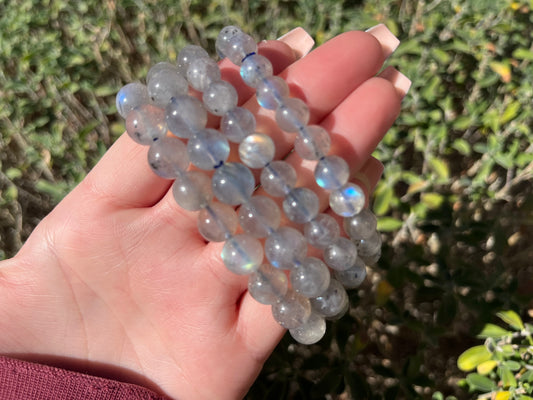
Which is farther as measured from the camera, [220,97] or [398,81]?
[398,81]

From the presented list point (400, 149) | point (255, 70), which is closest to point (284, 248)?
point (255, 70)

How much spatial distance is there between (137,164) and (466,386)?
123 cm

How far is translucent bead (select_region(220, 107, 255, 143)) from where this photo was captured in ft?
3.75

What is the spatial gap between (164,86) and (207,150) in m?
0.20

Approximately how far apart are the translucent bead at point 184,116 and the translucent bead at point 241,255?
0.88 ft

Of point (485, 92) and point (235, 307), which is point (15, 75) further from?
point (485, 92)

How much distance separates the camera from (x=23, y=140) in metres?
2.04

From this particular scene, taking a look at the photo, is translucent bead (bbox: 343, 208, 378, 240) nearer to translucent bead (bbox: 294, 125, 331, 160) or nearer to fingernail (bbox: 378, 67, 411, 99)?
translucent bead (bbox: 294, 125, 331, 160)

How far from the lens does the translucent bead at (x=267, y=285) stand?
1.14 metres

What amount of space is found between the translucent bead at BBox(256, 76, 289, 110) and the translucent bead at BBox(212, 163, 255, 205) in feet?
0.55

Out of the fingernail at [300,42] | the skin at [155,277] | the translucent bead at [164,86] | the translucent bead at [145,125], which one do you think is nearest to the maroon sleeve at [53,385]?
the skin at [155,277]

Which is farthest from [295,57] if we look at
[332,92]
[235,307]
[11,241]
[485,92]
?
[11,241]

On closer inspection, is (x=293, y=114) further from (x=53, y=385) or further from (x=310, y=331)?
(x=53, y=385)

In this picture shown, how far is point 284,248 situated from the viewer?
1.13 metres
